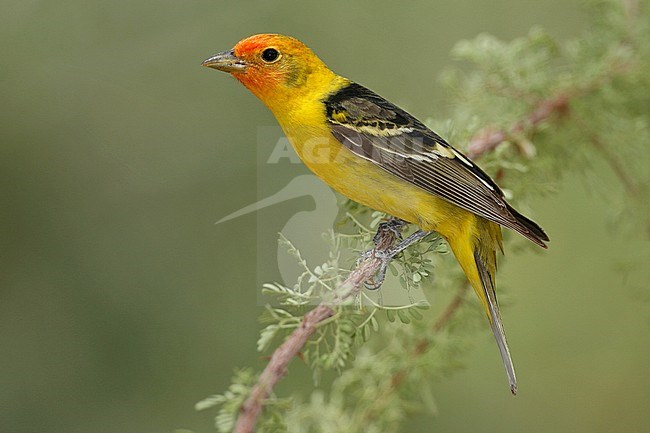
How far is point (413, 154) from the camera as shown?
298 cm

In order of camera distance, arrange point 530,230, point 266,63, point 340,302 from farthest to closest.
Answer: point 266,63
point 530,230
point 340,302

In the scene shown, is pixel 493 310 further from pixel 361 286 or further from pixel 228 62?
pixel 228 62

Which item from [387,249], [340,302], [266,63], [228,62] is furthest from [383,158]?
[340,302]

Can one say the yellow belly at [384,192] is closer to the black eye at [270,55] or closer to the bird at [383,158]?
the bird at [383,158]

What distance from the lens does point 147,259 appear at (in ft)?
13.9

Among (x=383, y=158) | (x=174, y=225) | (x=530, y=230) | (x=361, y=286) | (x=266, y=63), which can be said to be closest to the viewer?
(x=361, y=286)

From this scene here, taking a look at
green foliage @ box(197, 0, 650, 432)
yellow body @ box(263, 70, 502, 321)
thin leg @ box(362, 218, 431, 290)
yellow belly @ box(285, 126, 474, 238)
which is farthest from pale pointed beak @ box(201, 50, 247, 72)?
thin leg @ box(362, 218, 431, 290)

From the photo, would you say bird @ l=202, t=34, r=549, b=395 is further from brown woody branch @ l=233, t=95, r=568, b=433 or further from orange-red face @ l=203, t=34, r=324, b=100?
brown woody branch @ l=233, t=95, r=568, b=433

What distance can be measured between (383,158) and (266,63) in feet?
2.00

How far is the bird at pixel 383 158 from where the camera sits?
2.74 metres

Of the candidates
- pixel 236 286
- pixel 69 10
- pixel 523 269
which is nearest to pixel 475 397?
pixel 523 269

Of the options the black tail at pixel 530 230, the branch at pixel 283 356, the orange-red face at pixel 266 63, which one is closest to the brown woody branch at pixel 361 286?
the branch at pixel 283 356

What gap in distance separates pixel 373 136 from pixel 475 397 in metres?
1.88

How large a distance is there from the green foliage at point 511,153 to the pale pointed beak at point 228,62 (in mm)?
705
